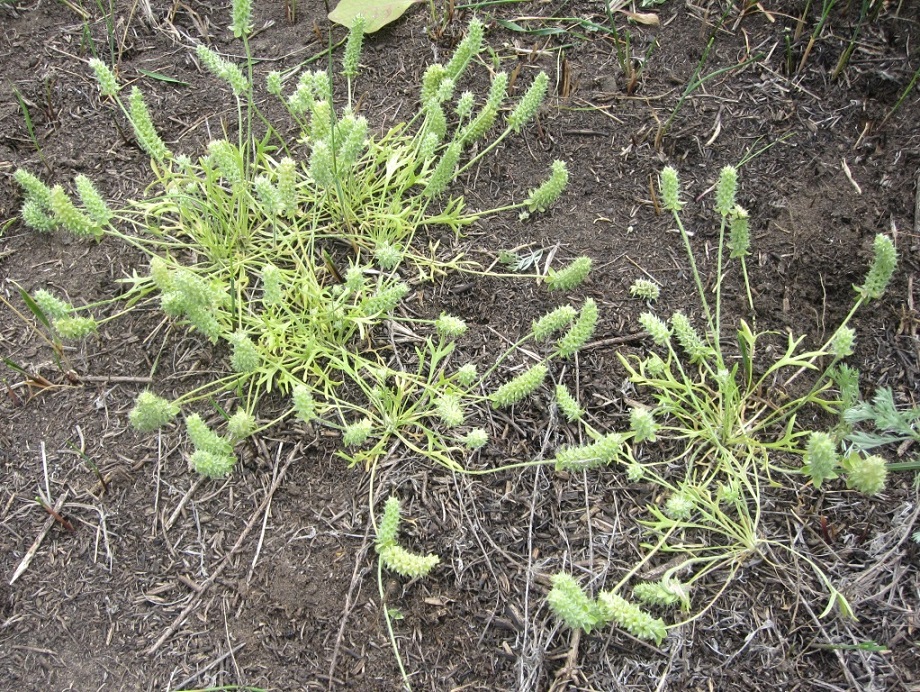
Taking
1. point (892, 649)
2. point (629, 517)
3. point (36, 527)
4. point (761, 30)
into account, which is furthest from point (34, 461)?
point (761, 30)

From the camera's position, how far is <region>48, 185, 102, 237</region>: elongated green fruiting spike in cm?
203

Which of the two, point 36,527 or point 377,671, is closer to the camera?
point 377,671

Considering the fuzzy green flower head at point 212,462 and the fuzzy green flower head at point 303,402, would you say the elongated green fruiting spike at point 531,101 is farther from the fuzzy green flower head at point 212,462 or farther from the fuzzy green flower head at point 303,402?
the fuzzy green flower head at point 212,462

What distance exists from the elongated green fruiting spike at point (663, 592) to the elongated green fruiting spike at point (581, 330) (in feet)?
2.05

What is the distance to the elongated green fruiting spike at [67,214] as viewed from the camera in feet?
6.67

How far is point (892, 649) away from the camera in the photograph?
183 cm

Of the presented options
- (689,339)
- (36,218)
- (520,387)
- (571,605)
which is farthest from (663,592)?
(36,218)

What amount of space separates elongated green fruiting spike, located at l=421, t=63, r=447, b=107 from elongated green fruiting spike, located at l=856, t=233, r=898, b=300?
1353 mm

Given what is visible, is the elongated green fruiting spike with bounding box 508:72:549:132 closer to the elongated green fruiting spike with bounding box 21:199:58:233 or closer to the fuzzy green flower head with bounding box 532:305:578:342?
the fuzzy green flower head with bounding box 532:305:578:342

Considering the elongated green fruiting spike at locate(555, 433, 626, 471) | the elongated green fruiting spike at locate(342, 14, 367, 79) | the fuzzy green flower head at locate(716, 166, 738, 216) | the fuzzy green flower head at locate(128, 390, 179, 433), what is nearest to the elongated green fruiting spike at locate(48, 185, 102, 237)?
the fuzzy green flower head at locate(128, 390, 179, 433)

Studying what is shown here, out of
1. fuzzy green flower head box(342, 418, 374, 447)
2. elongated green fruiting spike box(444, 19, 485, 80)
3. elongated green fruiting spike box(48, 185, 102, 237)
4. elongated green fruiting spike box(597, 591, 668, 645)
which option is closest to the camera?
elongated green fruiting spike box(597, 591, 668, 645)

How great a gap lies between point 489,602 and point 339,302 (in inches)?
36.6

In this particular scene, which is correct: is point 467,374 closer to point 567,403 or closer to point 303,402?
point 567,403

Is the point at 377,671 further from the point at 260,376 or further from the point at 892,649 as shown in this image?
the point at 892,649
